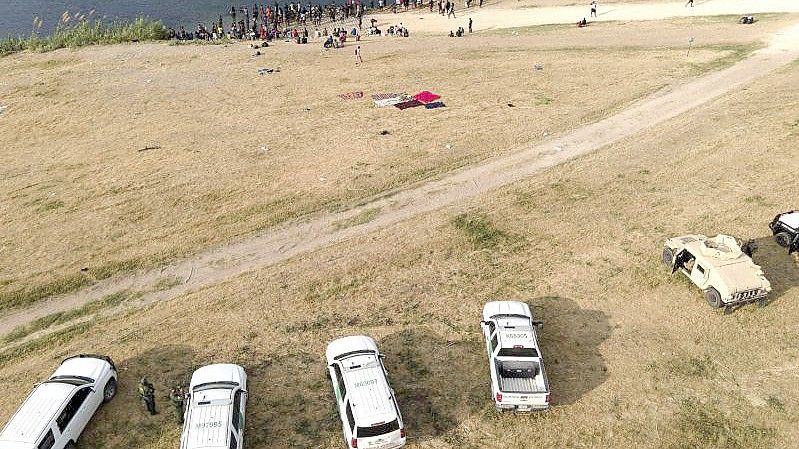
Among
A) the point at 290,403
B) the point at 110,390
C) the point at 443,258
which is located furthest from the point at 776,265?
the point at 110,390

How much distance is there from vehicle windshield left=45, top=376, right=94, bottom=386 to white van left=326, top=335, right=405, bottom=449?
6.85 meters

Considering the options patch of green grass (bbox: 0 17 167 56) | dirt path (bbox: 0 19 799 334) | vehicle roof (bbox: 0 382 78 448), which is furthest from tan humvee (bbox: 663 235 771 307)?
patch of green grass (bbox: 0 17 167 56)

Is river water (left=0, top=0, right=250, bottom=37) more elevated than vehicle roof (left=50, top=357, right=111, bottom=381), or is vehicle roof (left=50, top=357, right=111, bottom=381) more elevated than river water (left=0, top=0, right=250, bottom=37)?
river water (left=0, top=0, right=250, bottom=37)

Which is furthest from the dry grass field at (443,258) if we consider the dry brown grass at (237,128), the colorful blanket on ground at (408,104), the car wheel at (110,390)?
the colorful blanket on ground at (408,104)

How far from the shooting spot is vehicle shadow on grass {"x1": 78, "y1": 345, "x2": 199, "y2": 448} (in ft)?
50.1

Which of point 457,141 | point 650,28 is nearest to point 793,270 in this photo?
point 457,141

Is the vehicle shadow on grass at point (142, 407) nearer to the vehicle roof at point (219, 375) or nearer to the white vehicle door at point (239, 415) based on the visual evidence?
the vehicle roof at point (219, 375)

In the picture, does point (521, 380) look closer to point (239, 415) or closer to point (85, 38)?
point (239, 415)

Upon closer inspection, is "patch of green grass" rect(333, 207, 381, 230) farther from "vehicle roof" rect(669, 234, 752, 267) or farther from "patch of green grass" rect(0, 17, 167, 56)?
"patch of green grass" rect(0, 17, 167, 56)

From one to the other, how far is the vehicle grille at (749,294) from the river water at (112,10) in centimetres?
7415

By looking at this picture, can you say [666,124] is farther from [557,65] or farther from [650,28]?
[650,28]

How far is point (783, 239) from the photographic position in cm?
2155

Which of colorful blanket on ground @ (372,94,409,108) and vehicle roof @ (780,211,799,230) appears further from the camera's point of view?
colorful blanket on ground @ (372,94,409,108)

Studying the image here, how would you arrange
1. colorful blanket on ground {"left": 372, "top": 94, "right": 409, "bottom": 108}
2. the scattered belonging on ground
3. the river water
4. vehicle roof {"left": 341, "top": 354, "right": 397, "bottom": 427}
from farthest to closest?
the river water < colorful blanket on ground {"left": 372, "top": 94, "right": 409, "bottom": 108} < the scattered belonging on ground < vehicle roof {"left": 341, "top": 354, "right": 397, "bottom": 427}
